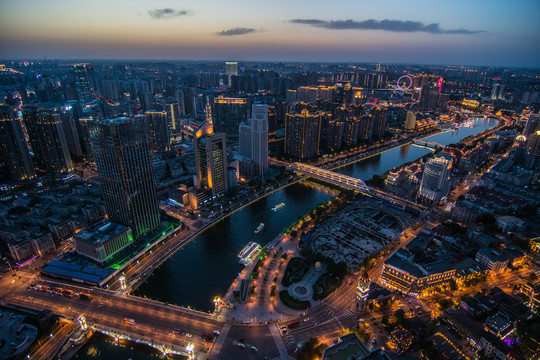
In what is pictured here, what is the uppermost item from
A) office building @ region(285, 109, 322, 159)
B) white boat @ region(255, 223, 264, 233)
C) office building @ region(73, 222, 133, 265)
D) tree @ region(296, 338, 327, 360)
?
office building @ region(285, 109, 322, 159)

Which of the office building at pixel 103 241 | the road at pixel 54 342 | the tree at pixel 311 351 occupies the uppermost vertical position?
the office building at pixel 103 241

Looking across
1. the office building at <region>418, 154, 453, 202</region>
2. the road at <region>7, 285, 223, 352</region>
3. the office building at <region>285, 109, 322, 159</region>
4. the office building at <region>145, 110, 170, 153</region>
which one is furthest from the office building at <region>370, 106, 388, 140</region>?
the road at <region>7, 285, 223, 352</region>

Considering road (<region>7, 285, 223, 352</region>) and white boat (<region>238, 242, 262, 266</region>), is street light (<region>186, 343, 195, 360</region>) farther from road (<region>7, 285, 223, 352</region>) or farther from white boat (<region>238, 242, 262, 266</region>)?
white boat (<region>238, 242, 262, 266</region>)

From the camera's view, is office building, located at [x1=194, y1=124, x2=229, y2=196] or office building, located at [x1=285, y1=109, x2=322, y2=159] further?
office building, located at [x1=285, y1=109, x2=322, y2=159]

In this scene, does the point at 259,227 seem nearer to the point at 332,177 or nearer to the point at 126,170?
the point at 126,170

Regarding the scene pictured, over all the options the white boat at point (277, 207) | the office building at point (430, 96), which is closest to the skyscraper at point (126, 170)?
the white boat at point (277, 207)

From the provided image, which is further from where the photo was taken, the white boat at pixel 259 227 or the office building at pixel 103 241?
the white boat at pixel 259 227

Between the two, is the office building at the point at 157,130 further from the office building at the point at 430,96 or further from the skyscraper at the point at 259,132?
the office building at the point at 430,96

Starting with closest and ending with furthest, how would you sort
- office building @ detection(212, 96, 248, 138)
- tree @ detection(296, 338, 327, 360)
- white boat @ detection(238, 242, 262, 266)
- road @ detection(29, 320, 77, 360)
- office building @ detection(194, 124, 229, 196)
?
tree @ detection(296, 338, 327, 360), road @ detection(29, 320, 77, 360), white boat @ detection(238, 242, 262, 266), office building @ detection(194, 124, 229, 196), office building @ detection(212, 96, 248, 138)
